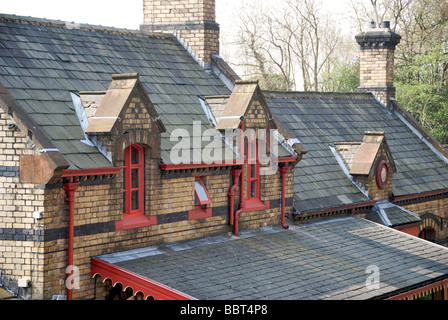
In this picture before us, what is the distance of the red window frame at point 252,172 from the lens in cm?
1816

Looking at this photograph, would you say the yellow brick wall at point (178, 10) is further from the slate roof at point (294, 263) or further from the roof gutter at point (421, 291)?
the roof gutter at point (421, 291)

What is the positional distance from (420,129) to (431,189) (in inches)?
137

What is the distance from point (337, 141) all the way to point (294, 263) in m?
8.65

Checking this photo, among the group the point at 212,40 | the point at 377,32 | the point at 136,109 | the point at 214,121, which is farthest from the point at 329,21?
the point at 136,109

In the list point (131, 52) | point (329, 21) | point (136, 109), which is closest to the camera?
point (136, 109)

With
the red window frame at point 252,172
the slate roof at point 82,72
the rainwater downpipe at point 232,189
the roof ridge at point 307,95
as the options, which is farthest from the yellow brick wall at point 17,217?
the roof ridge at point 307,95

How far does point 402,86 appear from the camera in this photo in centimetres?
3997

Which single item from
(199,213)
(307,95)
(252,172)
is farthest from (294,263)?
(307,95)

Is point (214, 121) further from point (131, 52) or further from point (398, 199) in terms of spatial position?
point (398, 199)

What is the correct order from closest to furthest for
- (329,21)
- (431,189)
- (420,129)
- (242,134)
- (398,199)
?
(242,134), (398,199), (431,189), (420,129), (329,21)

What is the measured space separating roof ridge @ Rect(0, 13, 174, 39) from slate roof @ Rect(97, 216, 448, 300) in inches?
215

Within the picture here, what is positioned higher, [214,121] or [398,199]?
[214,121]

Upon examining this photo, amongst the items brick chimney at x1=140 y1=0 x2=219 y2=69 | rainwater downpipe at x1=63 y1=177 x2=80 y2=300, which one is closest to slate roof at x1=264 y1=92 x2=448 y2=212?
brick chimney at x1=140 y1=0 x2=219 y2=69

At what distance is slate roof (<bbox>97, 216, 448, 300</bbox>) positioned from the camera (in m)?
14.1
